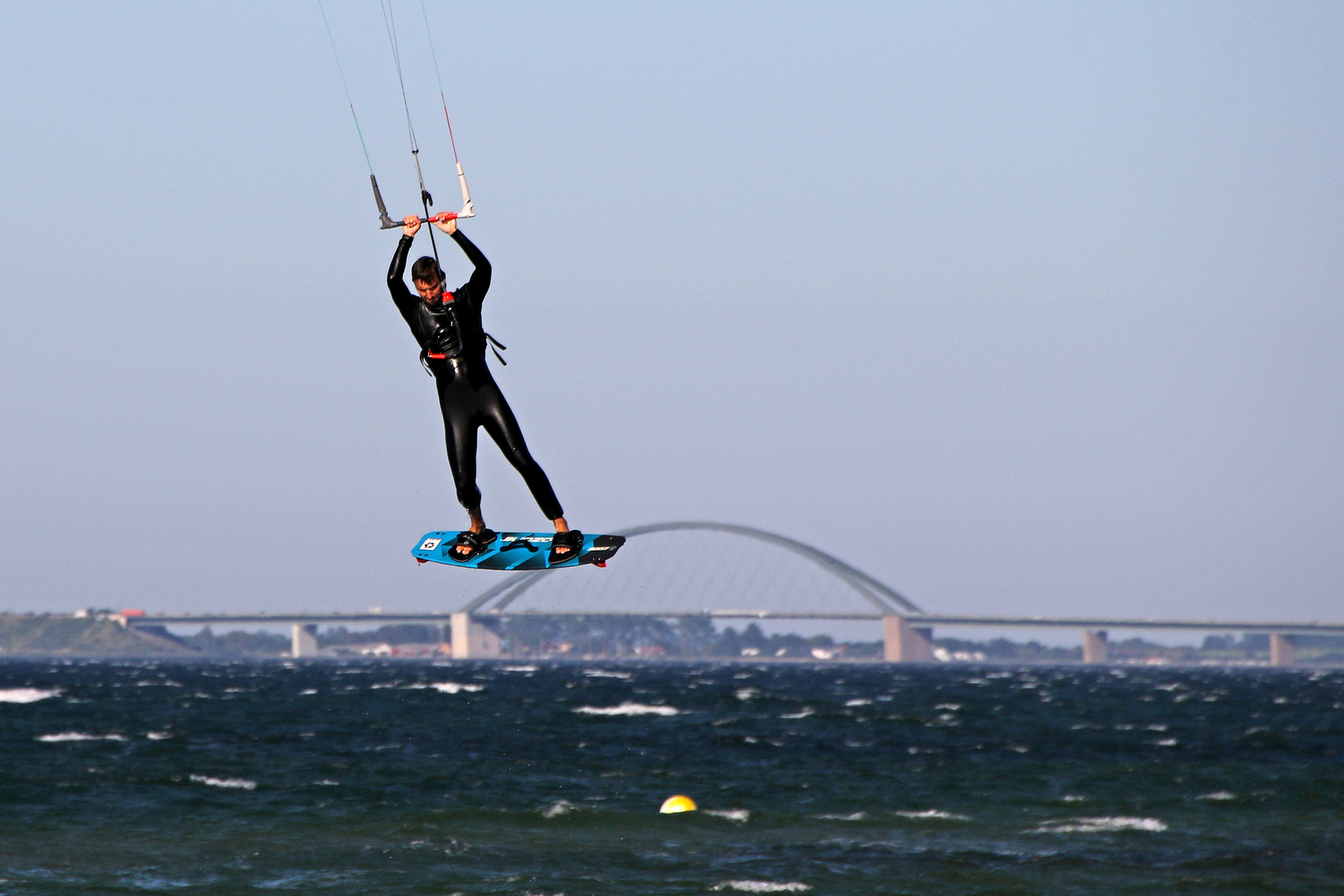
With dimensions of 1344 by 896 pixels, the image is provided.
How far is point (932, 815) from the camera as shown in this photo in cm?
5688

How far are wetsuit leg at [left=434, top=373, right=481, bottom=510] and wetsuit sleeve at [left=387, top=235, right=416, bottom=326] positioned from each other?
83cm

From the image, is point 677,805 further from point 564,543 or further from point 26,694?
point 26,694

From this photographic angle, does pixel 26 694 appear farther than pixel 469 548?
Yes

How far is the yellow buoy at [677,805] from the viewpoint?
5681 centimetres

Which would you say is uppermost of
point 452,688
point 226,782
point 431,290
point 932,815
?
point 431,290

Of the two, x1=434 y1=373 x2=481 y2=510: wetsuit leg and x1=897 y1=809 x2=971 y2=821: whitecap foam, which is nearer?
x1=434 y1=373 x2=481 y2=510: wetsuit leg

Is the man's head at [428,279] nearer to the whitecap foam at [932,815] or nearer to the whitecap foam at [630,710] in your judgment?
the whitecap foam at [932,815]

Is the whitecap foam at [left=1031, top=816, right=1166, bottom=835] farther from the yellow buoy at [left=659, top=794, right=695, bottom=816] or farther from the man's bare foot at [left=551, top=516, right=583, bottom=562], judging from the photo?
the man's bare foot at [left=551, top=516, right=583, bottom=562]

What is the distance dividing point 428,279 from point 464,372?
3.65 feet

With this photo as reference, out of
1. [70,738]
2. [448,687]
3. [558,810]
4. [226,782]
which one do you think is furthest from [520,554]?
[448,687]

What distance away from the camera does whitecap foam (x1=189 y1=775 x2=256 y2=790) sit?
62.9 metres

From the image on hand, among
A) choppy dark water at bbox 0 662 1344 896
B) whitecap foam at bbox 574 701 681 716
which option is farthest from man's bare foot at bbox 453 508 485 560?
whitecap foam at bbox 574 701 681 716

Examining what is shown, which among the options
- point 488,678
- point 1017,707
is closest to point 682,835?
point 1017,707

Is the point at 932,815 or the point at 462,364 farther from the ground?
the point at 462,364
